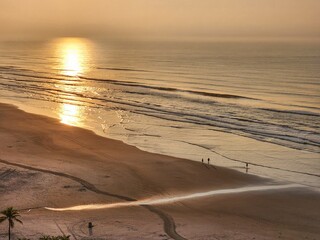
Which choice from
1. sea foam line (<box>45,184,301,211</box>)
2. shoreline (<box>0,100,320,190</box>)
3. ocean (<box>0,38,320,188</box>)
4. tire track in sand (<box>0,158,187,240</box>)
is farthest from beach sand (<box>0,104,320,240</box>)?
ocean (<box>0,38,320,188</box>)

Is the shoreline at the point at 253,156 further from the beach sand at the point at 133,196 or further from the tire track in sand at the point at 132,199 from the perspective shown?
the tire track in sand at the point at 132,199

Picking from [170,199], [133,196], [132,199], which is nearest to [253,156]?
[170,199]

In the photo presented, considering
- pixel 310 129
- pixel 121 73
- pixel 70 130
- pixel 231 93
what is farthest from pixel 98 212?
pixel 121 73

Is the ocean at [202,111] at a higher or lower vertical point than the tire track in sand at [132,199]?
higher

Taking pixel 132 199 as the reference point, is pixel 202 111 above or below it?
above

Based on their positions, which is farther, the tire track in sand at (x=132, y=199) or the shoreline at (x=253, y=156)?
the shoreline at (x=253, y=156)

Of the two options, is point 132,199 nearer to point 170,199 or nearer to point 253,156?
point 170,199

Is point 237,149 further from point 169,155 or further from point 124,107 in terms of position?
point 124,107

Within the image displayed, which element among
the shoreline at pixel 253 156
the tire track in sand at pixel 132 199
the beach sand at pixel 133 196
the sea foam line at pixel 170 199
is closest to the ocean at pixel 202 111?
the shoreline at pixel 253 156
